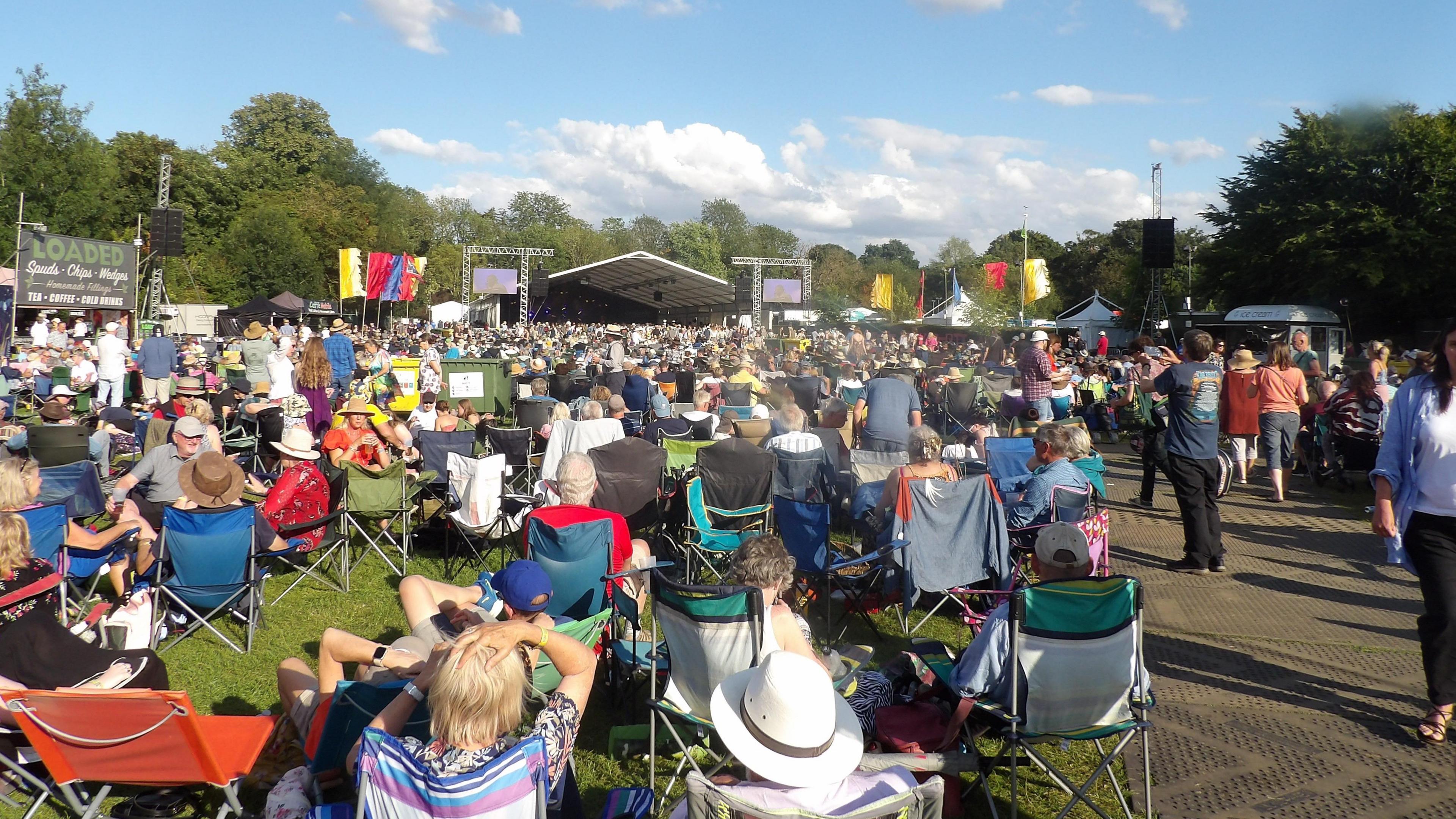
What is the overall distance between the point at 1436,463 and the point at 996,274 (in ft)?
126

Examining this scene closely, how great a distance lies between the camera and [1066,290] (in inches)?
2618

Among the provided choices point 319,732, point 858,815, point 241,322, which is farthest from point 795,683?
point 241,322

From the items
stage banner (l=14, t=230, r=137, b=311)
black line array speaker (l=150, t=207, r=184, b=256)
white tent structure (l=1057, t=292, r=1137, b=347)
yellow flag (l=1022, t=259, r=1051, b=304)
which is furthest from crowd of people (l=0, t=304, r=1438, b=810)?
yellow flag (l=1022, t=259, r=1051, b=304)

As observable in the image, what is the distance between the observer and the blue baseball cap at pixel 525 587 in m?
3.14

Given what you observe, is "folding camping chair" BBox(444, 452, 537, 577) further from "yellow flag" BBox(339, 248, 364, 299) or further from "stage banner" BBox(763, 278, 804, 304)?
"yellow flag" BBox(339, 248, 364, 299)

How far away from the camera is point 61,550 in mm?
4785

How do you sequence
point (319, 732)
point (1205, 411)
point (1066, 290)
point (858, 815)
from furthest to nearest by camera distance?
point (1066, 290) < point (1205, 411) < point (319, 732) < point (858, 815)

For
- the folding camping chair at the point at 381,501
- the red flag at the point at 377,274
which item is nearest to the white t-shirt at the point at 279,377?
the folding camping chair at the point at 381,501

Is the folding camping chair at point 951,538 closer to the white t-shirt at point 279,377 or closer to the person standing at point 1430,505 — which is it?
the person standing at point 1430,505

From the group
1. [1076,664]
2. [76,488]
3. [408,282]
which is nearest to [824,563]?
[1076,664]

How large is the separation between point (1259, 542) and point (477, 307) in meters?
54.7

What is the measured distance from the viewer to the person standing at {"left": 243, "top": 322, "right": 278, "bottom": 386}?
37.1 feet

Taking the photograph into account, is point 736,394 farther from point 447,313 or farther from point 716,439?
point 447,313

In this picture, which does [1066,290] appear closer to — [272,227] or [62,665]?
[272,227]
